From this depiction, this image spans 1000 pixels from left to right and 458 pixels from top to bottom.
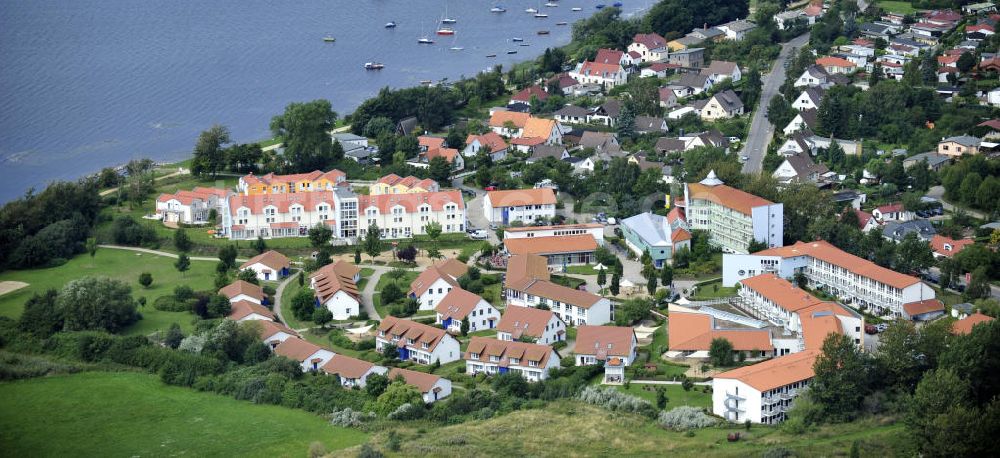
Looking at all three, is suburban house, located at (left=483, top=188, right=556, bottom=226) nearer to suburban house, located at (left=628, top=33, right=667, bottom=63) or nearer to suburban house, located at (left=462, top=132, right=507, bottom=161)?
suburban house, located at (left=462, top=132, right=507, bottom=161)

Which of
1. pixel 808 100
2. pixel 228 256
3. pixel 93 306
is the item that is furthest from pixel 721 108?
pixel 93 306

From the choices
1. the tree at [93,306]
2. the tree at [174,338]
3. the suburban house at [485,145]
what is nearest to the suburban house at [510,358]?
the tree at [174,338]

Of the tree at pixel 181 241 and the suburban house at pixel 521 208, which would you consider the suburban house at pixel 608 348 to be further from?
the tree at pixel 181 241

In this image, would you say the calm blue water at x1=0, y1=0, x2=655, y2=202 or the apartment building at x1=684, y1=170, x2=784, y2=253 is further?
the calm blue water at x1=0, y1=0, x2=655, y2=202

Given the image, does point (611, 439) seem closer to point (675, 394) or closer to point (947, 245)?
point (675, 394)

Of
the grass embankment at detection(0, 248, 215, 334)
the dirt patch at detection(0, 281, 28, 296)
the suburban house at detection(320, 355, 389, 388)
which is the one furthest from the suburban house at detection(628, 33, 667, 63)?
the suburban house at detection(320, 355, 389, 388)

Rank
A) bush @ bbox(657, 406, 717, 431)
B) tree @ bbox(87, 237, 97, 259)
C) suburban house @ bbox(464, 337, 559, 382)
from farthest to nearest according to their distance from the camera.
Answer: tree @ bbox(87, 237, 97, 259) → suburban house @ bbox(464, 337, 559, 382) → bush @ bbox(657, 406, 717, 431)

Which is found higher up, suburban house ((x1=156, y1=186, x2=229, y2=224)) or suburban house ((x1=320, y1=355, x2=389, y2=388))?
suburban house ((x1=156, y1=186, x2=229, y2=224))
